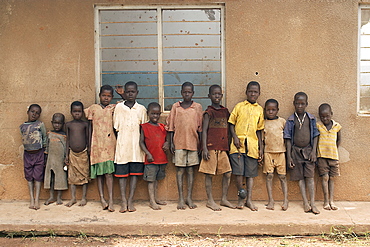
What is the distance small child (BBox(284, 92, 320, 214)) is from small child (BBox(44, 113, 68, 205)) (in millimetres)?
2798

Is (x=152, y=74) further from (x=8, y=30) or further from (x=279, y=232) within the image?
(x=279, y=232)

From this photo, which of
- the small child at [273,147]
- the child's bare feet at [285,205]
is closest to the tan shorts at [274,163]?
the small child at [273,147]

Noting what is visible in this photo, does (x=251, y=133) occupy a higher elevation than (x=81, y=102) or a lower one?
lower

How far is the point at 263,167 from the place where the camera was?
173 inches

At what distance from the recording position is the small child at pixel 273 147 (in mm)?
4281

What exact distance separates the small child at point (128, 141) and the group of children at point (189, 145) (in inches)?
0.5

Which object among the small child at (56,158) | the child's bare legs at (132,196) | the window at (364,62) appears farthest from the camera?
the window at (364,62)

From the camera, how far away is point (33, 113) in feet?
14.5

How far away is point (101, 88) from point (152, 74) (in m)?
0.71

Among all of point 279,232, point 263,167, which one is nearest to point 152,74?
point 263,167

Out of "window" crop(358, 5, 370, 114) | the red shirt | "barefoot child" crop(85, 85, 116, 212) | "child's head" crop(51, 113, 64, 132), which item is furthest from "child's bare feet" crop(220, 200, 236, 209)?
"child's head" crop(51, 113, 64, 132)

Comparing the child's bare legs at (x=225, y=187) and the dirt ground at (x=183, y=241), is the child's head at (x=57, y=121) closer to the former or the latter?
the dirt ground at (x=183, y=241)

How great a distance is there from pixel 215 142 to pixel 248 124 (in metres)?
0.46

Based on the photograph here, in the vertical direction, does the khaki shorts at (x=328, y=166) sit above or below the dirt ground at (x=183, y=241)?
above
